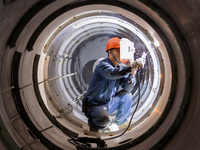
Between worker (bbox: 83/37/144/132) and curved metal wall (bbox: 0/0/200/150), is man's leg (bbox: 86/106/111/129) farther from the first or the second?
curved metal wall (bbox: 0/0/200/150)

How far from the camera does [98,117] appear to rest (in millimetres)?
3355

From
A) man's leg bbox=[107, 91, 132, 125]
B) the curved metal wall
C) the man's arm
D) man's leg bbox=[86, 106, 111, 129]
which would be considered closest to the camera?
the curved metal wall

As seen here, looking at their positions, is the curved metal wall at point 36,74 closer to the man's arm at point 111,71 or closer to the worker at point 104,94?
the worker at point 104,94

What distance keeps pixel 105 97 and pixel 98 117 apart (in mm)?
405

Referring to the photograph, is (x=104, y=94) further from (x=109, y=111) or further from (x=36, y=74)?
(x=36, y=74)

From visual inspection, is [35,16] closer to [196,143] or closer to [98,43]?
[196,143]

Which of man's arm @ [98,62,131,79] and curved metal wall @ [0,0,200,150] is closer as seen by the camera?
curved metal wall @ [0,0,200,150]

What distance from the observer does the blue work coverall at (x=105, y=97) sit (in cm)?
336

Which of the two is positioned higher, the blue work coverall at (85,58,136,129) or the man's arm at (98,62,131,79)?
the man's arm at (98,62,131,79)

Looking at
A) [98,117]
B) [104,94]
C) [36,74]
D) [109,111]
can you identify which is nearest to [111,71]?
[104,94]

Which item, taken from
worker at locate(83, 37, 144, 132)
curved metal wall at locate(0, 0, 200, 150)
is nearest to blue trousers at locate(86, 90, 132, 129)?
worker at locate(83, 37, 144, 132)

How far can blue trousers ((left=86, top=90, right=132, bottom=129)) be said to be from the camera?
133 inches

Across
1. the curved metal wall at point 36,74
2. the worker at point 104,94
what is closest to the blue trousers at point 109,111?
the worker at point 104,94

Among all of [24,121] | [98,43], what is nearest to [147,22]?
[24,121]
